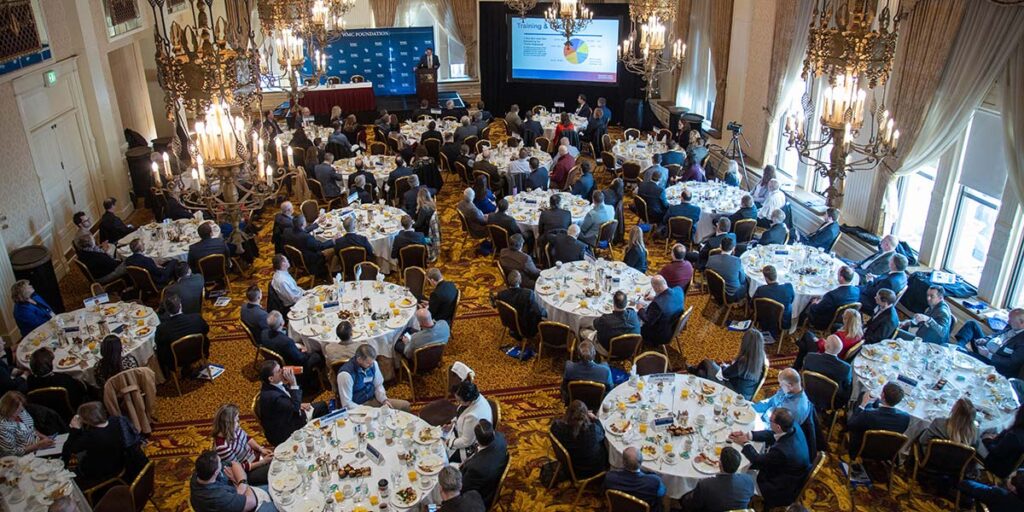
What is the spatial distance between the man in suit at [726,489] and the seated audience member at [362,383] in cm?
319

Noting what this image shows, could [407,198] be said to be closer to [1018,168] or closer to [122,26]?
[122,26]

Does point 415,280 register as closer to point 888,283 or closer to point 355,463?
point 355,463

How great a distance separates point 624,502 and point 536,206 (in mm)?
7301

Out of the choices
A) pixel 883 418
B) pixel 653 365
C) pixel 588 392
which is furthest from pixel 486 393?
pixel 883 418

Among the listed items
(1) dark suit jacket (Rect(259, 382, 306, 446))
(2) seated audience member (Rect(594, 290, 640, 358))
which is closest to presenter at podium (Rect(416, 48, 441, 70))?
(2) seated audience member (Rect(594, 290, 640, 358))

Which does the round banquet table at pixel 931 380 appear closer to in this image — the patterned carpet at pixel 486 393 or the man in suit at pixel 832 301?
the patterned carpet at pixel 486 393

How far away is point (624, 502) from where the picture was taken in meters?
6.16

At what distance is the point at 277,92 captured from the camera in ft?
71.5

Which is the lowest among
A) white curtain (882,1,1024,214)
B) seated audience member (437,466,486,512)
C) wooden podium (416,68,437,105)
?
seated audience member (437,466,486,512)

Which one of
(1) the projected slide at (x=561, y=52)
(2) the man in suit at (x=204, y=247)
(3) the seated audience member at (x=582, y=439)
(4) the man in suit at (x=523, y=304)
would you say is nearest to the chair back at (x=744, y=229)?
(4) the man in suit at (x=523, y=304)

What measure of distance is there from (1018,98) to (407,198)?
351 inches

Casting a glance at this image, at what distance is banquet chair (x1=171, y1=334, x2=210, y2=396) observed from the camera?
877 cm

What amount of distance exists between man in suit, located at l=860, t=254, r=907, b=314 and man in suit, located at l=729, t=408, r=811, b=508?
148 inches

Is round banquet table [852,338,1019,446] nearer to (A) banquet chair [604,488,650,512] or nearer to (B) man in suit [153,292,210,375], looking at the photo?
(A) banquet chair [604,488,650,512]
